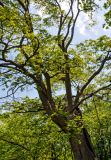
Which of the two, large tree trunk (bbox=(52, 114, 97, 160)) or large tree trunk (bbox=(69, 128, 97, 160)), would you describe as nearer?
large tree trunk (bbox=(52, 114, 97, 160))

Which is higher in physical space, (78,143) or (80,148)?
(78,143)

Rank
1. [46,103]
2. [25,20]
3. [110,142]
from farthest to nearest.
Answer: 1. [110,142]
2. [46,103]
3. [25,20]

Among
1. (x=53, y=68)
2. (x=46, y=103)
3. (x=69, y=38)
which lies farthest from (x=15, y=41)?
(x=69, y=38)

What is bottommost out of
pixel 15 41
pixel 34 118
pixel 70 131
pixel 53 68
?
pixel 70 131

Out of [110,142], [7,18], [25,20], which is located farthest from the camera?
[110,142]

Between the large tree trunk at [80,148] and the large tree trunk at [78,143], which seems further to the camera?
the large tree trunk at [80,148]

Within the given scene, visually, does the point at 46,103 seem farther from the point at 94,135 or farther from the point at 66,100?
the point at 94,135

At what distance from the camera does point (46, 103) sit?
Result: 21.4m

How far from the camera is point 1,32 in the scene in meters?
18.1

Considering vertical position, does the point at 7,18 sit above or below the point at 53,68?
above

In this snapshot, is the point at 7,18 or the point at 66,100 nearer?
the point at 7,18

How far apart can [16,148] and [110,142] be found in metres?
36.3

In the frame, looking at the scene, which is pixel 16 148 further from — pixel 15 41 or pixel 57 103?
pixel 15 41

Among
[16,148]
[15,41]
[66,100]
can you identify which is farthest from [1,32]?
[16,148]
